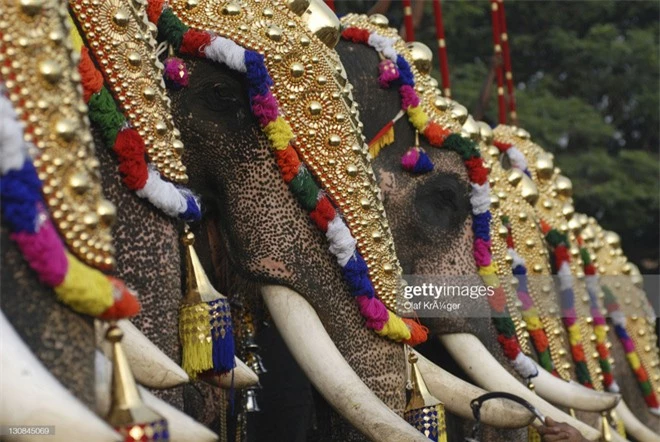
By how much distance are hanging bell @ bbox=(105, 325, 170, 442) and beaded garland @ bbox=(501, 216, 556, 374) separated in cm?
281

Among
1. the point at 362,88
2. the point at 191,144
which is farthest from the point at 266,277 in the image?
the point at 362,88

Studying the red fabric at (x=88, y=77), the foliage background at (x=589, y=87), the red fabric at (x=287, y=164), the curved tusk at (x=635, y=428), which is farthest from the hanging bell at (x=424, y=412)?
the foliage background at (x=589, y=87)

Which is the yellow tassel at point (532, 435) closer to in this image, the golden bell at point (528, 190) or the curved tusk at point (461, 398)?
the curved tusk at point (461, 398)

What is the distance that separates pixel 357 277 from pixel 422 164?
2.94 feet

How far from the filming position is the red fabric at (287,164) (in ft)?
9.89

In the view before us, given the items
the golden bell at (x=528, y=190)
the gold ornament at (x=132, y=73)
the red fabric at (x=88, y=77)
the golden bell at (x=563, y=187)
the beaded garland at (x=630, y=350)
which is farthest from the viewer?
the beaded garland at (x=630, y=350)

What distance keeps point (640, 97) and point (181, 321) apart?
6247 millimetres

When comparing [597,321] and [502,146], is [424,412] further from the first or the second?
[597,321]

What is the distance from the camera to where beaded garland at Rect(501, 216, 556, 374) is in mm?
4492

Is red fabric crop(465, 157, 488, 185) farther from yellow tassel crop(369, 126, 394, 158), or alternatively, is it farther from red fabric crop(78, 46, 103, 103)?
red fabric crop(78, 46, 103, 103)

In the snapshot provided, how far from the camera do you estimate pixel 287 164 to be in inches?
119

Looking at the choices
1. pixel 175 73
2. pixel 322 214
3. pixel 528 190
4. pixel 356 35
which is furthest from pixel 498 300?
pixel 175 73

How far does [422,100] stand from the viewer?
3988mm

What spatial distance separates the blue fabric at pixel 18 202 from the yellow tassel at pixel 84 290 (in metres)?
0.07
